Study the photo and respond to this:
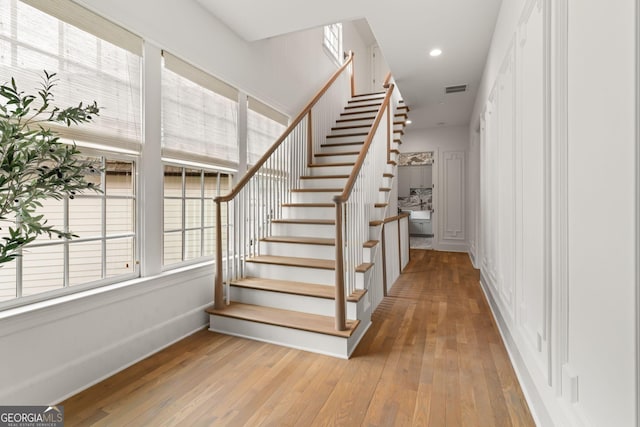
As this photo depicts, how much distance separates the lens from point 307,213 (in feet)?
12.5

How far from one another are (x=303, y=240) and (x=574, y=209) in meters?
2.42

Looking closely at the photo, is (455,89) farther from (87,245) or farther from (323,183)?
(87,245)

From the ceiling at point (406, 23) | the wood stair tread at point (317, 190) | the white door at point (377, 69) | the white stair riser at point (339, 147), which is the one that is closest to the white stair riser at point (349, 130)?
the white stair riser at point (339, 147)

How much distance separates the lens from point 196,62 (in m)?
2.78

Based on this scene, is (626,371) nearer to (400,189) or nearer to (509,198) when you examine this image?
(509,198)

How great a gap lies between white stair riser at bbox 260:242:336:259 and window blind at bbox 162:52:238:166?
0.96 m

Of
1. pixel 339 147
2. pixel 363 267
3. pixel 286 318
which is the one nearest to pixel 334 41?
pixel 339 147

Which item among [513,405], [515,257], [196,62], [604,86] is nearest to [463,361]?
[513,405]

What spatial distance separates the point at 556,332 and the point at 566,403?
10.2 inches

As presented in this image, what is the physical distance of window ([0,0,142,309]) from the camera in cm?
170

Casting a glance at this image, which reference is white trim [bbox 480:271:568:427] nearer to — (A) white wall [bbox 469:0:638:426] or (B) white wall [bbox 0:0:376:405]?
(A) white wall [bbox 469:0:638:426]

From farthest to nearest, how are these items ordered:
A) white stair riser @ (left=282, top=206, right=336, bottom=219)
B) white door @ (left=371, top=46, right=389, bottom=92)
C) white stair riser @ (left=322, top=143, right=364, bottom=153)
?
white door @ (left=371, top=46, right=389, bottom=92) < white stair riser @ (left=322, top=143, right=364, bottom=153) < white stair riser @ (left=282, top=206, right=336, bottom=219)

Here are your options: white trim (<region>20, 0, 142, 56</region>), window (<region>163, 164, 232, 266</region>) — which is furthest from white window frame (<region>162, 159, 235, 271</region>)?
white trim (<region>20, 0, 142, 56</region>)

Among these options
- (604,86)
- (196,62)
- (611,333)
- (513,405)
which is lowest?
(513,405)
